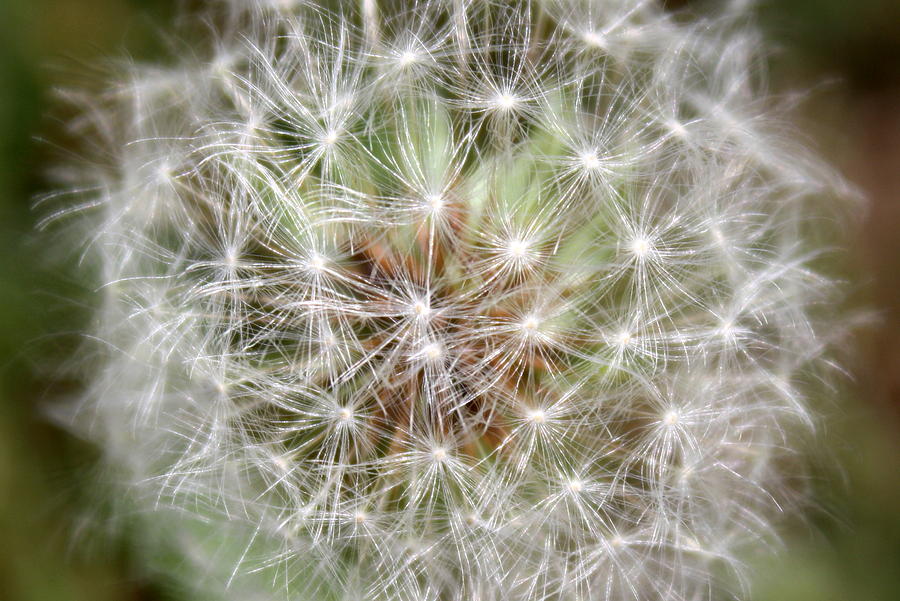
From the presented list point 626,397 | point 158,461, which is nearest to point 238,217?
point 158,461

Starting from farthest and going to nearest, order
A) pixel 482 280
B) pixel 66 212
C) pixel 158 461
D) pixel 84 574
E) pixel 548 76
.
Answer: pixel 84 574
pixel 66 212
pixel 158 461
pixel 548 76
pixel 482 280

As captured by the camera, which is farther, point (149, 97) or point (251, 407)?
point (149, 97)

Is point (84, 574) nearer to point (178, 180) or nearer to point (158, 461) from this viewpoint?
point (158, 461)

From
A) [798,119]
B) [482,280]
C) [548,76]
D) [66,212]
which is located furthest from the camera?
[798,119]

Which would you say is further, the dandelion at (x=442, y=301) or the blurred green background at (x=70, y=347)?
the blurred green background at (x=70, y=347)
